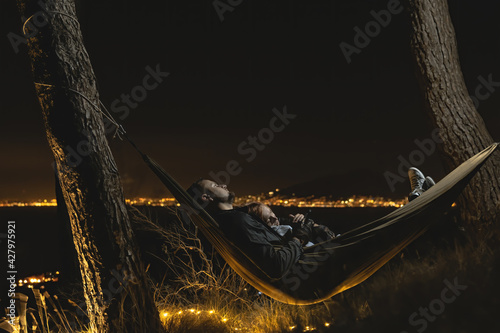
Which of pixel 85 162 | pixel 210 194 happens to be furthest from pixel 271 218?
pixel 85 162

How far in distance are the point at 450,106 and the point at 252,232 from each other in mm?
1823

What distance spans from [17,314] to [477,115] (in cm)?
326

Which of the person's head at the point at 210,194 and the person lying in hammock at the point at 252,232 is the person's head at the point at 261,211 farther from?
the person's head at the point at 210,194

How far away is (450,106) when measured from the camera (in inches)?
123

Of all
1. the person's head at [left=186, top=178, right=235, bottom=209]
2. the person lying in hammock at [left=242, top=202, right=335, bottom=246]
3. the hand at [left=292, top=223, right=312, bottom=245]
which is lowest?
the hand at [left=292, top=223, right=312, bottom=245]

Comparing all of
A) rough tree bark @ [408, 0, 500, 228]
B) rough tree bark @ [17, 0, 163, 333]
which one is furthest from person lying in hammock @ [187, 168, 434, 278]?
rough tree bark @ [408, 0, 500, 228]

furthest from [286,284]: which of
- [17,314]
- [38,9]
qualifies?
[38,9]

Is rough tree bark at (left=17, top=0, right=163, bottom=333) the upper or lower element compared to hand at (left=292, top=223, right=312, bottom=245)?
upper

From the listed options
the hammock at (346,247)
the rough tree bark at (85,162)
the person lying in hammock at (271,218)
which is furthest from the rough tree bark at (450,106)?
the rough tree bark at (85,162)

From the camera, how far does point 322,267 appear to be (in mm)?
2193

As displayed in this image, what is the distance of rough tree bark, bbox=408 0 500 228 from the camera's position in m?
3.02

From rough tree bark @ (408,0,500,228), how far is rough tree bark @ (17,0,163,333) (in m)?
2.23

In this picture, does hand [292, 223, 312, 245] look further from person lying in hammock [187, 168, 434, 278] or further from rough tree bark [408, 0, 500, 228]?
rough tree bark [408, 0, 500, 228]

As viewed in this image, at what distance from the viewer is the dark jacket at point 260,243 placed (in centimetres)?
217
